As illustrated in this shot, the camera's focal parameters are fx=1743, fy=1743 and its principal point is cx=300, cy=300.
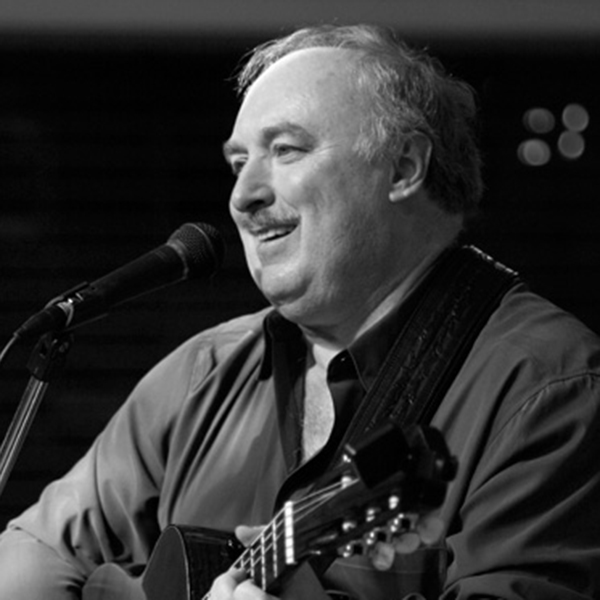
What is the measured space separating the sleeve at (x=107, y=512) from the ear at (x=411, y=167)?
61cm

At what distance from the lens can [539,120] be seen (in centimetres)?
541

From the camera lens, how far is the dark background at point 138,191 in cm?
536

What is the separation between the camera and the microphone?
2.88m

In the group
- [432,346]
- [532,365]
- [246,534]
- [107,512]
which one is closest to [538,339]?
[532,365]

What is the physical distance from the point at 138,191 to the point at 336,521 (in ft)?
10.3

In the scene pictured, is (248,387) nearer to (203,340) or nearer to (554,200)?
(203,340)

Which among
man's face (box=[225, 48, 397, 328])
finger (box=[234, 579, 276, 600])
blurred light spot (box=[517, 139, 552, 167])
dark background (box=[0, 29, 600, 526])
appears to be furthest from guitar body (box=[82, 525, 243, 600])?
blurred light spot (box=[517, 139, 552, 167])

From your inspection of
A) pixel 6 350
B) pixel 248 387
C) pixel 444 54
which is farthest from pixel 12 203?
pixel 6 350

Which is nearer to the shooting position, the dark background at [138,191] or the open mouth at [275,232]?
the open mouth at [275,232]

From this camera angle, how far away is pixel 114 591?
3322mm

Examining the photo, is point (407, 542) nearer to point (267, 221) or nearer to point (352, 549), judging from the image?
point (352, 549)

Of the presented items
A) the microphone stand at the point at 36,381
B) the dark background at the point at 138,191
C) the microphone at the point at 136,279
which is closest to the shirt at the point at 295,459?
the microphone at the point at 136,279

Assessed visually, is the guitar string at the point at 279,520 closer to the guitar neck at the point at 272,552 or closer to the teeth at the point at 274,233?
the guitar neck at the point at 272,552

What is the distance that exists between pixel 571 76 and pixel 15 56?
1718 mm
